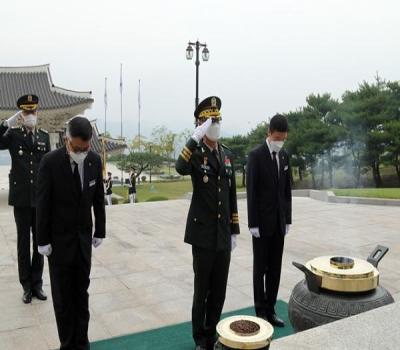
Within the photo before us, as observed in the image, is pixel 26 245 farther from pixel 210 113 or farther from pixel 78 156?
pixel 210 113

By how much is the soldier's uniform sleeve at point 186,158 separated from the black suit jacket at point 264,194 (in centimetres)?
81

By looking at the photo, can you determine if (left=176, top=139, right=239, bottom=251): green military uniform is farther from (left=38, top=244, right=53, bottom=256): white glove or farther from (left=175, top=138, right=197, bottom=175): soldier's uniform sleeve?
(left=38, top=244, right=53, bottom=256): white glove

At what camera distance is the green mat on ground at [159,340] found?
315cm

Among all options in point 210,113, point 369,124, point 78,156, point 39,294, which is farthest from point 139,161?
point 78,156

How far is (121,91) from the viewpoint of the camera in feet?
142

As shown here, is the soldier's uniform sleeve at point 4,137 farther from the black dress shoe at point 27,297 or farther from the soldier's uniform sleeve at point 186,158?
the soldier's uniform sleeve at point 186,158

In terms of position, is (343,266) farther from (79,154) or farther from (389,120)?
(389,120)

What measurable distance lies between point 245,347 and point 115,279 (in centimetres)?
348

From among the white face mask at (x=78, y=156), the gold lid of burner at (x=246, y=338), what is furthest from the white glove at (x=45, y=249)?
the gold lid of burner at (x=246, y=338)

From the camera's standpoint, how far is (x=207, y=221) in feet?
9.79

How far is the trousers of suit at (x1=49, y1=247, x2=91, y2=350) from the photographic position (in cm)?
283

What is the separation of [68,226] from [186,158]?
3.08ft

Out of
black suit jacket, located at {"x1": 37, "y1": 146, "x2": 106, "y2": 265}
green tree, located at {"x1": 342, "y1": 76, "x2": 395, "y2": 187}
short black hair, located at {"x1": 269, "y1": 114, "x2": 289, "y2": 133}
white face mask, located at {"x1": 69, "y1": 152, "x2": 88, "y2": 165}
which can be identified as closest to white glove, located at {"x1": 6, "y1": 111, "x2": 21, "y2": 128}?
black suit jacket, located at {"x1": 37, "y1": 146, "x2": 106, "y2": 265}

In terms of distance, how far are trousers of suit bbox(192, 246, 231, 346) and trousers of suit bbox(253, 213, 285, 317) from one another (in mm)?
566
